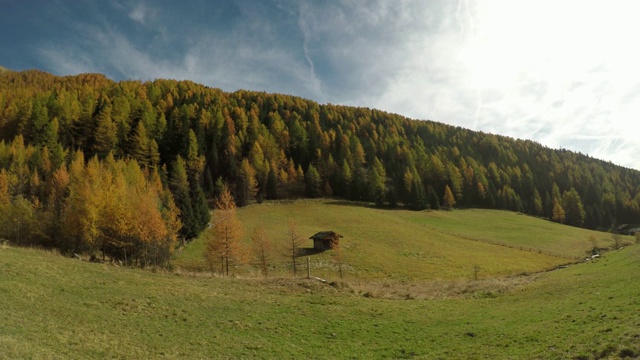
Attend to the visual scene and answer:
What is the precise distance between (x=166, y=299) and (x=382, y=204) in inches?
4260

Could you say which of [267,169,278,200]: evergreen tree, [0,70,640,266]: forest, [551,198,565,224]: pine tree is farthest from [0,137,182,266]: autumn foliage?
[551,198,565,224]: pine tree

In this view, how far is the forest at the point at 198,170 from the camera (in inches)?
2392

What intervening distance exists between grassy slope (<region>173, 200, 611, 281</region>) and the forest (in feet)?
40.3

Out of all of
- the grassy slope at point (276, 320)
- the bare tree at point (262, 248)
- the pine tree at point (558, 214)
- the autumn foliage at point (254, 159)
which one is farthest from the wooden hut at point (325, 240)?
the pine tree at point (558, 214)

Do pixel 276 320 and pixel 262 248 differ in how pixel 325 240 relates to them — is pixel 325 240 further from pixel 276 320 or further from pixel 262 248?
pixel 276 320

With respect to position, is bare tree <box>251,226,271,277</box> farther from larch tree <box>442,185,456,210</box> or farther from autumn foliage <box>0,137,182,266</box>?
larch tree <box>442,185,456,210</box>

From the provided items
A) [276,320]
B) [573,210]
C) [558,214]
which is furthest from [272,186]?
[573,210]

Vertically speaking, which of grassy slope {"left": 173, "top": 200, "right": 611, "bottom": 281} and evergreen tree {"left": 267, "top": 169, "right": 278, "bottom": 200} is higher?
evergreen tree {"left": 267, "top": 169, "right": 278, "bottom": 200}

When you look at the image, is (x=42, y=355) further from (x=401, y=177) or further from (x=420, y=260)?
(x=401, y=177)

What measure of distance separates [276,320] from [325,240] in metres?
49.2

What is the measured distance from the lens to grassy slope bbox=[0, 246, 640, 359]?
1557 centimetres

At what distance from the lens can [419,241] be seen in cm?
7938

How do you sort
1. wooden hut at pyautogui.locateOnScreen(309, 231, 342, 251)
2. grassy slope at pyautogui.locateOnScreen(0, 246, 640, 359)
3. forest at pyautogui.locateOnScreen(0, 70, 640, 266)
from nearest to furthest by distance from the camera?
1. grassy slope at pyautogui.locateOnScreen(0, 246, 640, 359)
2. forest at pyautogui.locateOnScreen(0, 70, 640, 266)
3. wooden hut at pyautogui.locateOnScreen(309, 231, 342, 251)

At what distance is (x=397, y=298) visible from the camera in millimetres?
33344
